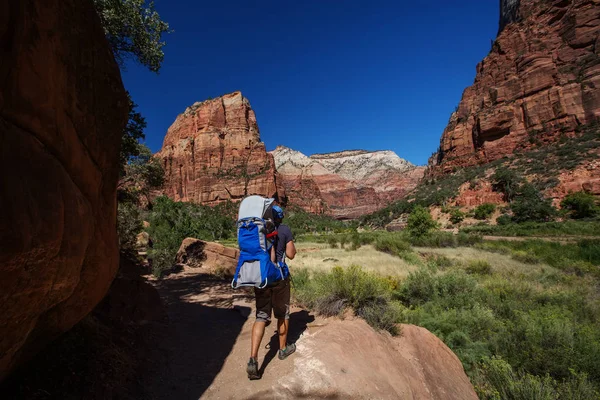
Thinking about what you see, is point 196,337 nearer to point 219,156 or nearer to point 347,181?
point 219,156

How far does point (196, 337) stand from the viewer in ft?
15.0

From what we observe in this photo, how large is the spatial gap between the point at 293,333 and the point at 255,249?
1.83m

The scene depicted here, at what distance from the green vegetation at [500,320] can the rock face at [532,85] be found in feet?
173

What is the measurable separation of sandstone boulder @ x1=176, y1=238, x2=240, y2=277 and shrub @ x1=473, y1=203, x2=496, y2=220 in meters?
38.5

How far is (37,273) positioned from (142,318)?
3.25 meters

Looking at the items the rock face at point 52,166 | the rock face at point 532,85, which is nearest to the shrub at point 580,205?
the rock face at point 532,85

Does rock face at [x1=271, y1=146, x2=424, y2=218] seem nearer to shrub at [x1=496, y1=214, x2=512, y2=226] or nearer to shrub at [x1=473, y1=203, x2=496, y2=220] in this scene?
shrub at [x1=473, y1=203, x2=496, y2=220]

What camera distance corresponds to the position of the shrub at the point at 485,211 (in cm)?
3803

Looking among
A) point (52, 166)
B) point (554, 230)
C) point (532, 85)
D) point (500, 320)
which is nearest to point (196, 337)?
point (52, 166)

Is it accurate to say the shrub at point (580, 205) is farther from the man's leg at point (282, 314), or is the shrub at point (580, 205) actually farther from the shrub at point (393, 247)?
the man's leg at point (282, 314)

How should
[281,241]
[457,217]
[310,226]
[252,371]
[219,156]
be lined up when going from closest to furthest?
[252,371] → [281,241] → [457,217] → [310,226] → [219,156]

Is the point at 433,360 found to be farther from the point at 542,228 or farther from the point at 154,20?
the point at 542,228

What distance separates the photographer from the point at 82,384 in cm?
253

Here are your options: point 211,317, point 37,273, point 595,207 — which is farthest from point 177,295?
point 595,207
